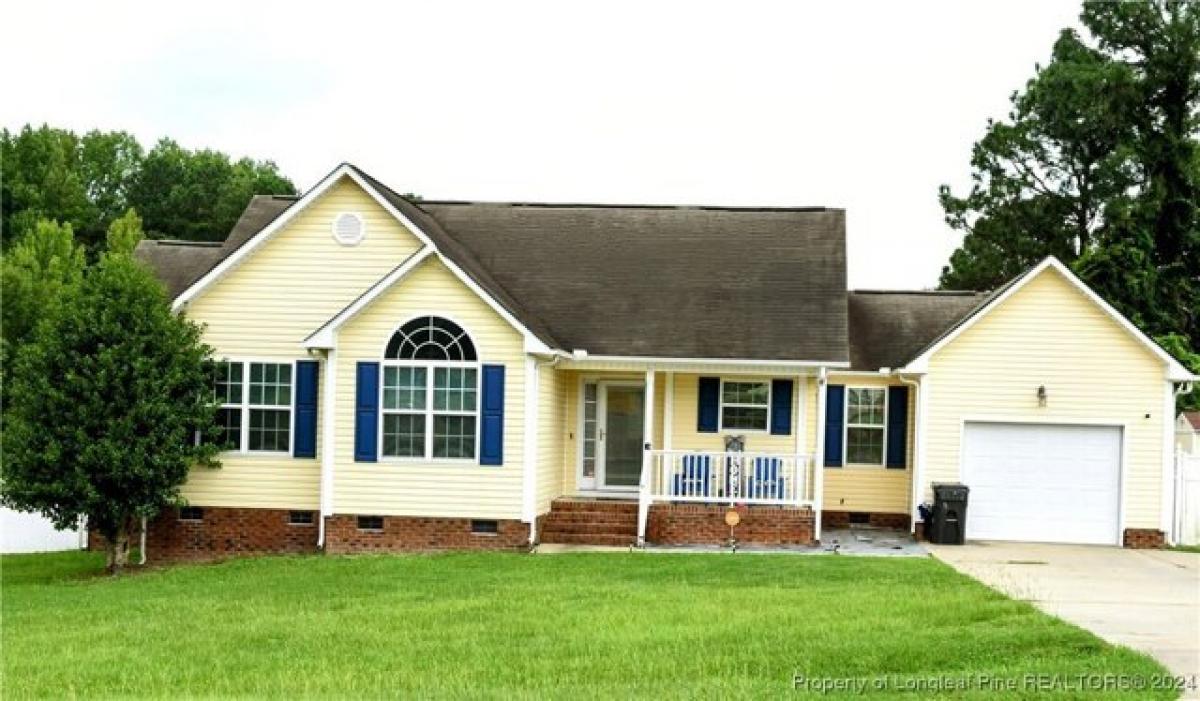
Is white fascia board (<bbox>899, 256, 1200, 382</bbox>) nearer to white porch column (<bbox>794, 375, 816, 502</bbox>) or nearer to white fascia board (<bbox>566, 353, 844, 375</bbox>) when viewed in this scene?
white porch column (<bbox>794, 375, 816, 502</bbox>)

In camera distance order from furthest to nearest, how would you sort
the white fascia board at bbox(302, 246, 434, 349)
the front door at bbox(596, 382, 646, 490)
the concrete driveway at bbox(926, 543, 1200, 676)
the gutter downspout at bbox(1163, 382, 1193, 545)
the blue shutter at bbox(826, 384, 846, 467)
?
the blue shutter at bbox(826, 384, 846, 467) < the front door at bbox(596, 382, 646, 490) < the gutter downspout at bbox(1163, 382, 1193, 545) < the white fascia board at bbox(302, 246, 434, 349) < the concrete driveway at bbox(926, 543, 1200, 676)

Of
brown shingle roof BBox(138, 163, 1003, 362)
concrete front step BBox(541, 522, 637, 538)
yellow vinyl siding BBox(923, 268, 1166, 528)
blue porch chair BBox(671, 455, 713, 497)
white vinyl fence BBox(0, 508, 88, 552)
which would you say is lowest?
white vinyl fence BBox(0, 508, 88, 552)

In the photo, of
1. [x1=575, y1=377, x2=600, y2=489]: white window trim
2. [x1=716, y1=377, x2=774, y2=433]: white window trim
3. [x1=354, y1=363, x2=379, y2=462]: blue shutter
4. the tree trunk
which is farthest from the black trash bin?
the tree trunk

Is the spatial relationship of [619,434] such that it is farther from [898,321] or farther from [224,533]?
[224,533]

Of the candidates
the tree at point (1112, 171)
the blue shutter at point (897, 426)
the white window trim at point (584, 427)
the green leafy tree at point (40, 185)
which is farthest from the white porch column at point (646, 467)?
the green leafy tree at point (40, 185)

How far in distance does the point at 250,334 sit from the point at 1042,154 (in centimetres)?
3041

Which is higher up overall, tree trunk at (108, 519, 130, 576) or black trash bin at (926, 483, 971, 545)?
A: black trash bin at (926, 483, 971, 545)

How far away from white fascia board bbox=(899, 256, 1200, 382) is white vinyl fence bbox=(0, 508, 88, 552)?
15978 mm

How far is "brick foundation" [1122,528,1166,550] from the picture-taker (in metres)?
22.9

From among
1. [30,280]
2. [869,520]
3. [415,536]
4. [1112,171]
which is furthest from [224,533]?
[1112,171]

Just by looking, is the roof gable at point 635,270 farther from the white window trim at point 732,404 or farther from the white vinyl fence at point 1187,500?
the white vinyl fence at point 1187,500

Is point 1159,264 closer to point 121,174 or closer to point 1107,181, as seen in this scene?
point 1107,181

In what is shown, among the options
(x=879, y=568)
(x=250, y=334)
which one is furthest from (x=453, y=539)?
(x=879, y=568)

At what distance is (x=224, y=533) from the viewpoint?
21719 millimetres
